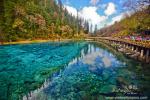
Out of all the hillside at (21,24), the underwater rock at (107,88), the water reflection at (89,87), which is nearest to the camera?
the water reflection at (89,87)

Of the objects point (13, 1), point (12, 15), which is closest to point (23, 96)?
point (12, 15)

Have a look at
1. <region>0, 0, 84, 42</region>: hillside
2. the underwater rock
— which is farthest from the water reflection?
<region>0, 0, 84, 42</region>: hillside

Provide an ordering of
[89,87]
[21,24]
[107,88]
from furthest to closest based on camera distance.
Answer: [21,24]
[89,87]
[107,88]

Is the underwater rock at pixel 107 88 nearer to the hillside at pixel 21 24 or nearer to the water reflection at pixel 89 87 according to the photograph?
the water reflection at pixel 89 87

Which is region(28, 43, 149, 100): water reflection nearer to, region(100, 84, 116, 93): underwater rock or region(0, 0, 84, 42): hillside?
region(100, 84, 116, 93): underwater rock

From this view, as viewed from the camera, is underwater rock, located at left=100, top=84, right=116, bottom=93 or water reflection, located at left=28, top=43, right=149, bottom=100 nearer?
water reflection, located at left=28, top=43, right=149, bottom=100

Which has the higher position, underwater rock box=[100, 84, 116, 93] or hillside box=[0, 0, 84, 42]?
hillside box=[0, 0, 84, 42]

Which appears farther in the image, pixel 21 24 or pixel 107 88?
pixel 21 24

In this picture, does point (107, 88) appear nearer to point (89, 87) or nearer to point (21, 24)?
point (89, 87)

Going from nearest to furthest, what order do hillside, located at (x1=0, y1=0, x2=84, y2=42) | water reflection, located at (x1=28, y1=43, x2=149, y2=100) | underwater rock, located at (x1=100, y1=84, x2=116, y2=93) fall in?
water reflection, located at (x1=28, y1=43, x2=149, y2=100)
underwater rock, located at (x1=100, y1=84, x2=116, y2=93)
hillside, located at (x1=0, y1=0, x2=84, y2=42)

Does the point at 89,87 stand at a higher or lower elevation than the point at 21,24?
lower

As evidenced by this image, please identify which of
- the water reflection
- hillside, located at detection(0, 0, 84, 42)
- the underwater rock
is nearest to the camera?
the water reflection

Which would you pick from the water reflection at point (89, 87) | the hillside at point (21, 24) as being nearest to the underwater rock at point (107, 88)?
the water reflection at point (89, 87)

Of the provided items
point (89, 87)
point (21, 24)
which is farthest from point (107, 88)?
point (21, 24)
